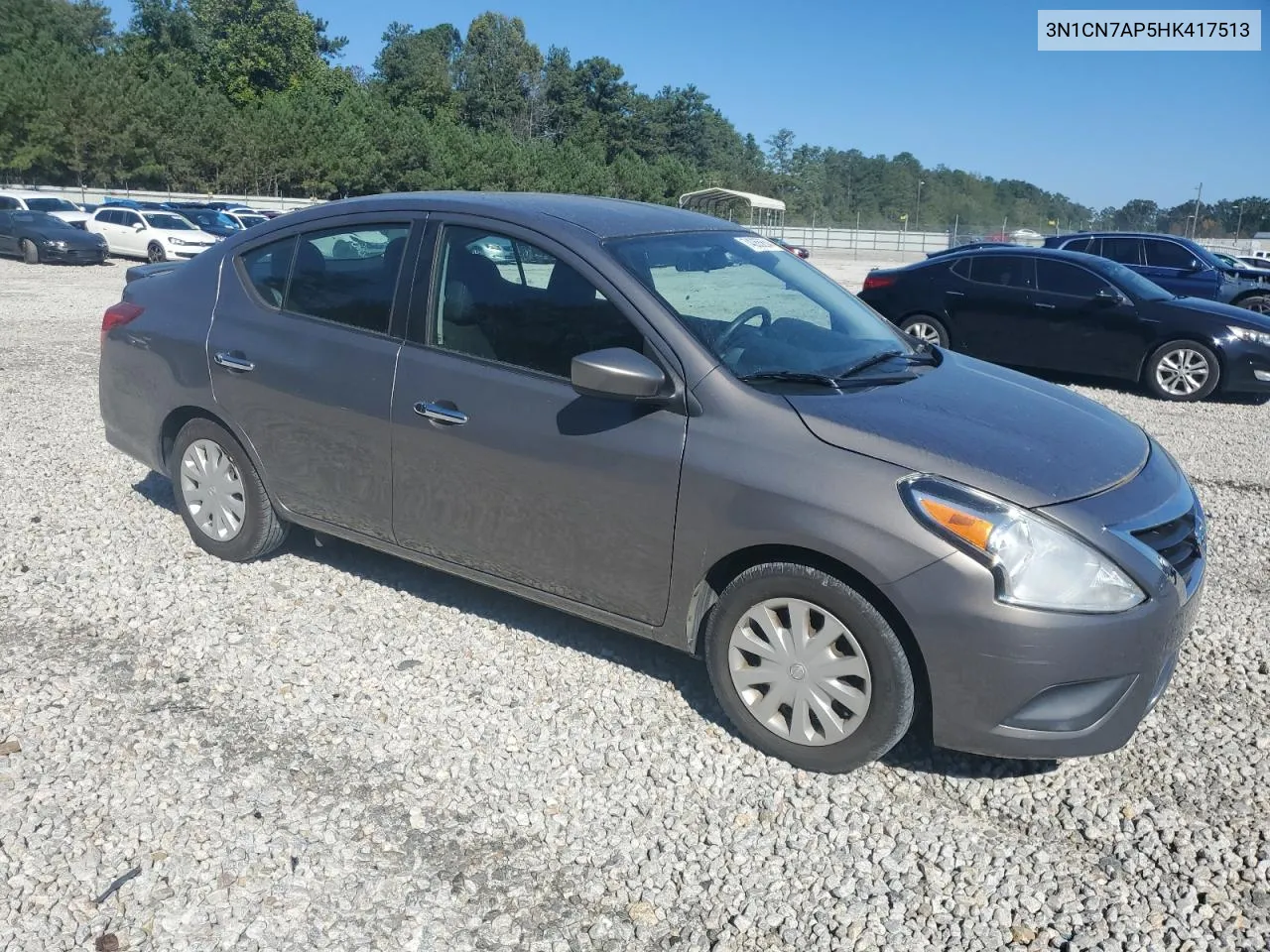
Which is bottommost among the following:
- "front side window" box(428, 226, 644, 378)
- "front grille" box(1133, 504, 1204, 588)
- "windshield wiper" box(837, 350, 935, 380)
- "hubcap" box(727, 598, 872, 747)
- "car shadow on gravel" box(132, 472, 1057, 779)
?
"car shadow on gravel" box(132, 472, 1057, 779)

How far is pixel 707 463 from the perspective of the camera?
360 cm

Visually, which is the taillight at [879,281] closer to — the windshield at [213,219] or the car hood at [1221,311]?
the car hood at [1221,311]

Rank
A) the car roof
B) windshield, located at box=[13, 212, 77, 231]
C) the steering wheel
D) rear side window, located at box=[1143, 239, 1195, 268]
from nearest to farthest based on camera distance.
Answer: the steering wheel
the car roof
rear side window, located at box=[1143, 239, 1195, 268]
windshield, located at box=[13, 212, 77, 231]

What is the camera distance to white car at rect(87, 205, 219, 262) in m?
25.6

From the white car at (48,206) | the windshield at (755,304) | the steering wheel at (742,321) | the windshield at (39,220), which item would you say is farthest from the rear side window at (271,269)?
the white car at (48,206)

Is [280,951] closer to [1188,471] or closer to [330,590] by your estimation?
[330,590]

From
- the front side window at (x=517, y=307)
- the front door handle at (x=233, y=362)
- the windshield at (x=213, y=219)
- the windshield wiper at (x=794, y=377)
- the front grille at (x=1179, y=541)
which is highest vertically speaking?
the windshield at (x=213, y=219)

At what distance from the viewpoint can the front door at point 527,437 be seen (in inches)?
149

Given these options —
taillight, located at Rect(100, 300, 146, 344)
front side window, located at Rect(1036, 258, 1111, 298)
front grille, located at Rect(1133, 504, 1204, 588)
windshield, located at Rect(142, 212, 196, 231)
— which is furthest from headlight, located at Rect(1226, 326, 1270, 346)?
windshield, located at Rect(142, 212, 196, 231)

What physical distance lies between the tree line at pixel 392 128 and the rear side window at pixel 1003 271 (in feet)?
157

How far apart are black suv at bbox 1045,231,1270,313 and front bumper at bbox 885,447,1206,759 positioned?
13634 mm

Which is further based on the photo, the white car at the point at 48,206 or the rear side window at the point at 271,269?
the white car at the point at 48,206

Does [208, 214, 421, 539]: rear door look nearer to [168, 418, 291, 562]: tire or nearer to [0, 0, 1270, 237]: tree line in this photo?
[168, 418, 291, 562]: tire

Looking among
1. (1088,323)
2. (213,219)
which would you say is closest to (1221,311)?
(1088,323)
